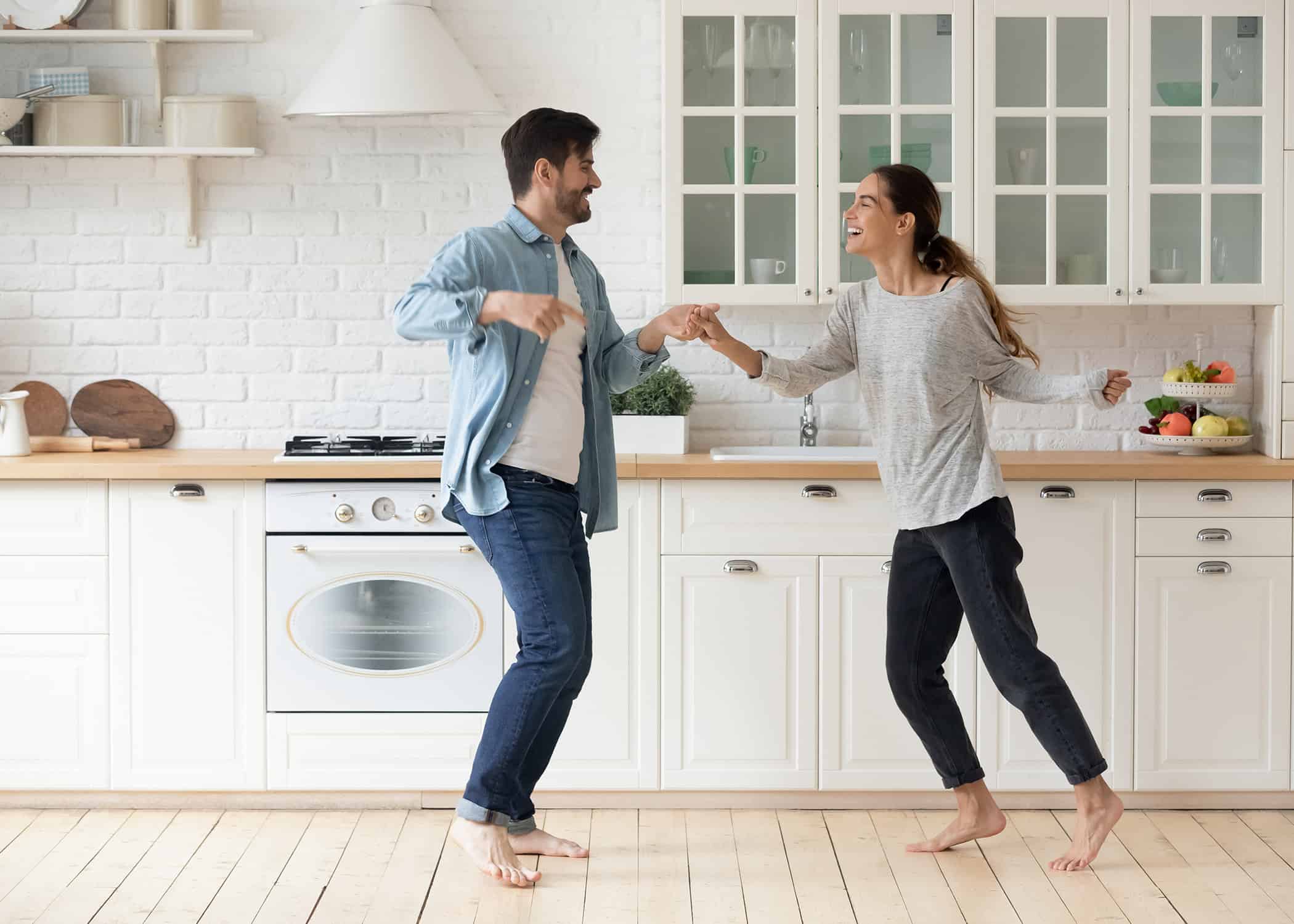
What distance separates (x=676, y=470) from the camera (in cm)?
317

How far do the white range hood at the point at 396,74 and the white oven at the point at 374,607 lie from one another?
957 millimetres

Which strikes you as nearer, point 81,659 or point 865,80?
point 81,659

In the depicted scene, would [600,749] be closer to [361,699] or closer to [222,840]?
[361,699]

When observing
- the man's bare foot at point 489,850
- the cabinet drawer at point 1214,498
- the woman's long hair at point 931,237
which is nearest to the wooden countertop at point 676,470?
the cabinet drawer at point 1214,498

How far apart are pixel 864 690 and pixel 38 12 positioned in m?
2.80

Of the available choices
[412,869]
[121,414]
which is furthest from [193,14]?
[412,869]

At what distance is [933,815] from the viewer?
10.6 ft

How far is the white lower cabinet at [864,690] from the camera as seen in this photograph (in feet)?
10.5

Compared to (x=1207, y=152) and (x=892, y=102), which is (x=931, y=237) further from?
(x=1207, y=152)

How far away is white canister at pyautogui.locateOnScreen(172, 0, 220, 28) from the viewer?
3568 millimetres

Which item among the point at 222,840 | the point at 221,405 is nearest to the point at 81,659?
the point at 222,840

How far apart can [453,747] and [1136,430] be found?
2.07m

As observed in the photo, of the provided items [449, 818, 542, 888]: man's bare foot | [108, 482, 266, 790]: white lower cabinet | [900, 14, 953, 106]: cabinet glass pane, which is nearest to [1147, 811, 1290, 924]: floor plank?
[449, 818, 542, 888]: man's bare foot

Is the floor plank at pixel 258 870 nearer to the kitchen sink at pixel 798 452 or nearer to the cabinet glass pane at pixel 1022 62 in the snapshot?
the kitchen sink at pixel 798 452
